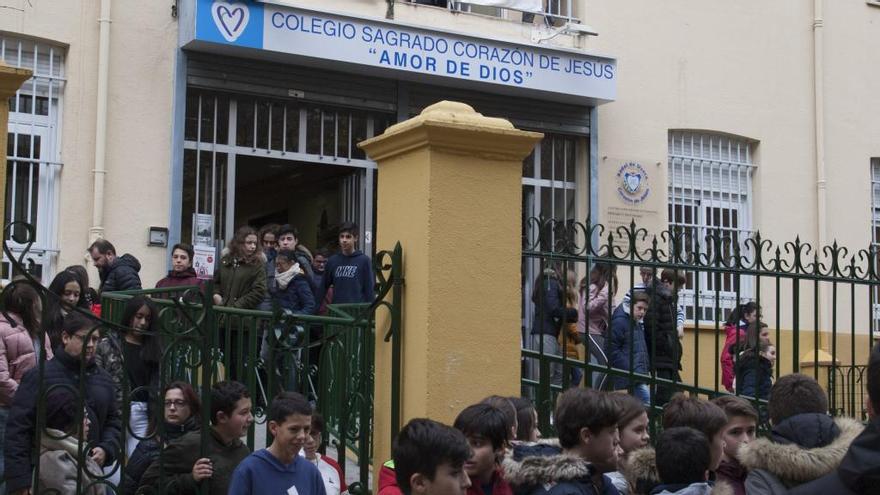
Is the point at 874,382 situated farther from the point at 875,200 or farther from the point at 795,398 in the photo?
the point at 875,200

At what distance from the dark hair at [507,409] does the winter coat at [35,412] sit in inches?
71.8

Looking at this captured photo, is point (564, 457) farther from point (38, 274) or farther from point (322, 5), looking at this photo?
point (322, 5)

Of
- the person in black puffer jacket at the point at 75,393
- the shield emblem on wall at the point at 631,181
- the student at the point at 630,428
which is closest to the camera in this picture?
the student at the point at 630,428

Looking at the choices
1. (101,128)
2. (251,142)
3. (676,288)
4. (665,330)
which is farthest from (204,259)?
(676,288)

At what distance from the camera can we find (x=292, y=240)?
11438 millimetres

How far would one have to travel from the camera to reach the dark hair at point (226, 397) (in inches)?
227

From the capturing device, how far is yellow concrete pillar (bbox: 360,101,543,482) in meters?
6.04

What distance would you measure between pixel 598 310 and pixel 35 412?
478cm

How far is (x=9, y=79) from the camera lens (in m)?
5.67

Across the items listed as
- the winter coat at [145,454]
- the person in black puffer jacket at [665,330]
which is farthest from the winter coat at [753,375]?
the winter coat at [145,454]

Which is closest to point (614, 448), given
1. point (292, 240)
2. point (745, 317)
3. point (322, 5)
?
point (745, 317)

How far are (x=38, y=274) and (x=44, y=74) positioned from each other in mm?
2044

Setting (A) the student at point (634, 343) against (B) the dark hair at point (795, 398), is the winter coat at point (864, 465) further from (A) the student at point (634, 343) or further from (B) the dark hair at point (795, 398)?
(A) the student at point (634, 343)

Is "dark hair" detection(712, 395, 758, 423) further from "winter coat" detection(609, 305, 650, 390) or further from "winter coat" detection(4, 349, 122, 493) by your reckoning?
"winter coat" detection(4, 349, 122, 493)
